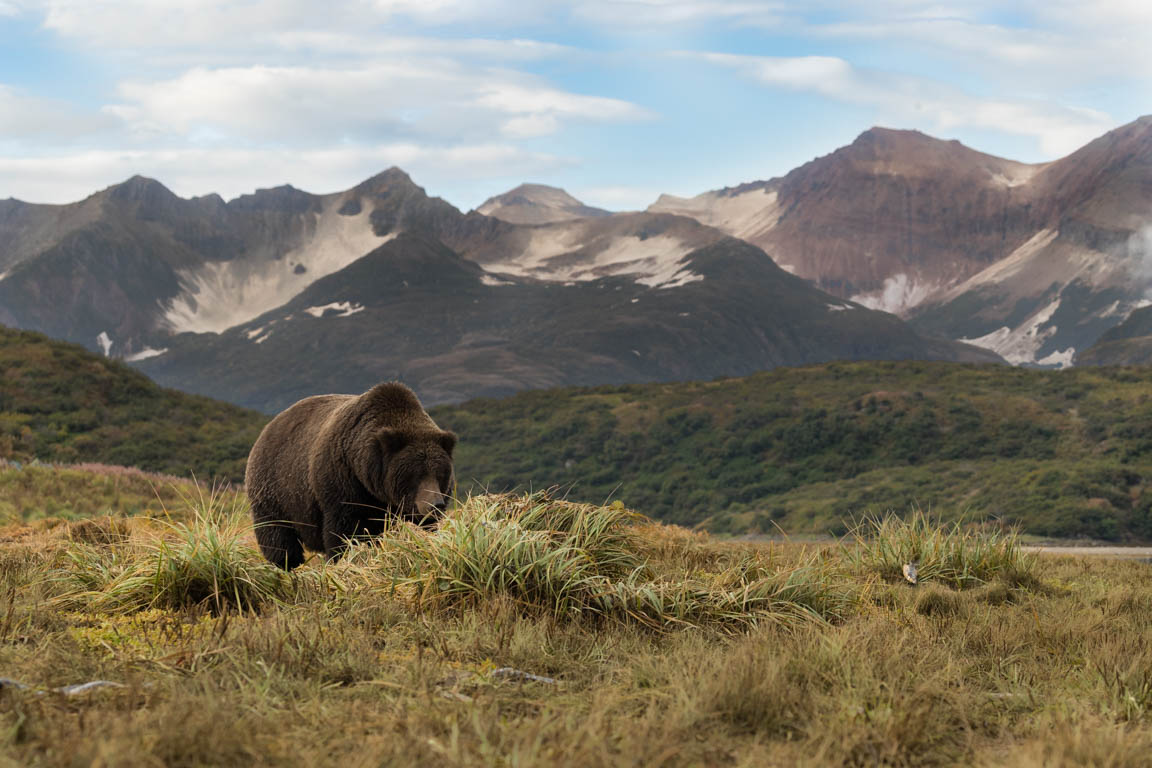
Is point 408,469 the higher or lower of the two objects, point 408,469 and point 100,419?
the higher

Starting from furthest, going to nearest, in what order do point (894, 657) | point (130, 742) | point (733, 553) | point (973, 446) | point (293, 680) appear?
point (973, 446)
point (733, 553)
point (894, 657)
point (293, 680)
point (130, 742)

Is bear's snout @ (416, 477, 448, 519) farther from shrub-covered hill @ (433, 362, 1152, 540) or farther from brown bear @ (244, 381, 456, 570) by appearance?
shrub-covered hill @ (433, 362, 1152, 540)

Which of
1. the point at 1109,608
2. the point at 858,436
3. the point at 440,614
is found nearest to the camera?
the point at 440,614

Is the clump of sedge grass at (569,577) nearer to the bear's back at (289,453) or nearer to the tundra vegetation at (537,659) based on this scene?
the tundra vegetation at (537,659)

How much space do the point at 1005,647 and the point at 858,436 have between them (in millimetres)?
59936

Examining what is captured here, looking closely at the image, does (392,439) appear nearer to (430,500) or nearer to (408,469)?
(408,469)

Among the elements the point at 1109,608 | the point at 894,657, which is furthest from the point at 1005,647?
the point at 1109,608

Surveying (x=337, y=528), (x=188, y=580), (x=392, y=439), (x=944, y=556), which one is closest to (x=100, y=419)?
(x=337, y=528)

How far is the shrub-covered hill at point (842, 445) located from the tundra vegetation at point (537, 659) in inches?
1576

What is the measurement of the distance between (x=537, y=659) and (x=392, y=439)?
331cm

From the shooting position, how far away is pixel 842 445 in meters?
64.2

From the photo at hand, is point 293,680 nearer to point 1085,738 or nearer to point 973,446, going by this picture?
point 1085,738

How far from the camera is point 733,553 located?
32.6ft

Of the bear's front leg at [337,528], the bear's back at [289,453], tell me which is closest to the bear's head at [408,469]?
the bear's front leg at [337,528]
